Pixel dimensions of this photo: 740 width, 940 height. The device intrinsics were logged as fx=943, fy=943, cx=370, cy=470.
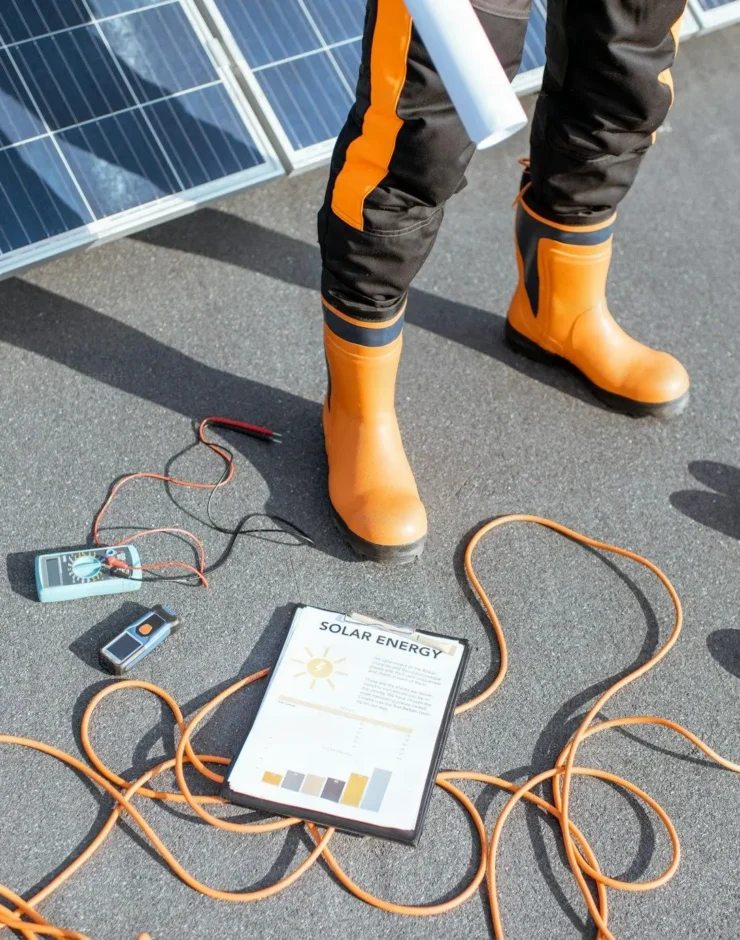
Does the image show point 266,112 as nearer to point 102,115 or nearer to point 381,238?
point 102,115

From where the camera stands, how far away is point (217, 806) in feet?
3.69

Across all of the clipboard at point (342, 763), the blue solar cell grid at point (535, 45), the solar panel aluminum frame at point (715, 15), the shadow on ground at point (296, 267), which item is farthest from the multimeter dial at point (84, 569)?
the solar panel aluminum frame at point (715, 15)

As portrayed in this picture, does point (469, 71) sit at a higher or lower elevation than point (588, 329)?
higher

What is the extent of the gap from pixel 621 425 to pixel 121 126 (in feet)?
3.19

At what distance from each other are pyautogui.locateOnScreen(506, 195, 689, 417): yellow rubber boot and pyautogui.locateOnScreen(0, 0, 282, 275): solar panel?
19.4 inches

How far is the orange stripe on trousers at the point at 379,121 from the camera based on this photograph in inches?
36.5

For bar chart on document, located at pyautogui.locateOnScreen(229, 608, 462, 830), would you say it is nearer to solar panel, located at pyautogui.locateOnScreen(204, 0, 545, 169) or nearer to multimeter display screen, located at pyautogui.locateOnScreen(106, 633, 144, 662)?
A: multimeter display screen, located at pyautogui.locateOnScreen(106, 633, 144, 662)

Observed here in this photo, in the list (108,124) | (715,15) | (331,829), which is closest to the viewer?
(331,829)

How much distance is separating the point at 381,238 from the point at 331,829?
2.26ft

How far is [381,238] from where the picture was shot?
1.10 metres

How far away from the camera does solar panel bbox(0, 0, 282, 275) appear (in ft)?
5.01

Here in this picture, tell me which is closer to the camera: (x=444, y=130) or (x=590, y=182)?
(x=444, y=130)

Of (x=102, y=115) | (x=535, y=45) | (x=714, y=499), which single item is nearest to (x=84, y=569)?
(x=102, y=115)

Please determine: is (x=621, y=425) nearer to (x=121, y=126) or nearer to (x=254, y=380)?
(x=254, y=380)
